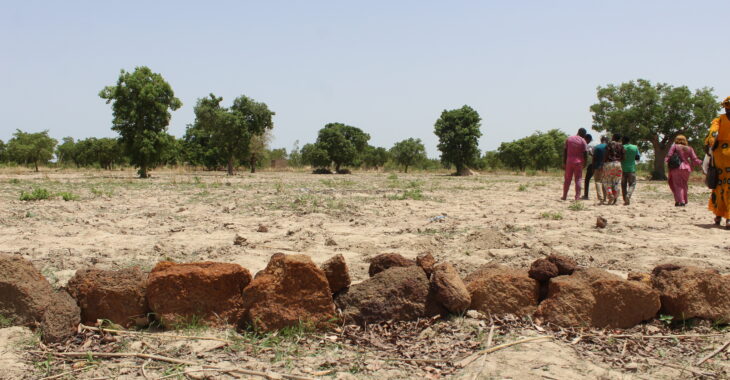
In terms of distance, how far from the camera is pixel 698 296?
373 centimetres

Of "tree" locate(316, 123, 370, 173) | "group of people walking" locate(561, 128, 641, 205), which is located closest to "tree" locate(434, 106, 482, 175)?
"tree" locate(316, 123, 370, 173)

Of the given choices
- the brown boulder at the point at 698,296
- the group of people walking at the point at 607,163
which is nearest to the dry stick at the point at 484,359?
the brown boulder at the point at 698,296

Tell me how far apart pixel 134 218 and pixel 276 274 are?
5465 millimetres

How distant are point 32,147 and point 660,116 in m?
49.3

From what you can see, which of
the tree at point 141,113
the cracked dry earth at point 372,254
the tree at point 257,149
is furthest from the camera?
the tree at point 257,149

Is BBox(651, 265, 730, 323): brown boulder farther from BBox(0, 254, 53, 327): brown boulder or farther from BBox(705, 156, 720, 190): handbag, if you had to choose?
BBox(705, 156, 720, 190): handbag

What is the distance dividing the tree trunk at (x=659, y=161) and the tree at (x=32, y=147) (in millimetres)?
48454

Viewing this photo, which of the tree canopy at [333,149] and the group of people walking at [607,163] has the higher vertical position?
the tree canopy at [333,149]

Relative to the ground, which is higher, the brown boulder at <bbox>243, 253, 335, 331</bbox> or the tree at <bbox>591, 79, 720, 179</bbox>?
the tree at <bbox>591, 79, 720, 179</bbox>

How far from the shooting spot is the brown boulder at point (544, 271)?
3.96m

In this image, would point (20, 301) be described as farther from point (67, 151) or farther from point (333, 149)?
point (67, 151)

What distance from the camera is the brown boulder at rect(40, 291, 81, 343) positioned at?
11.2ft

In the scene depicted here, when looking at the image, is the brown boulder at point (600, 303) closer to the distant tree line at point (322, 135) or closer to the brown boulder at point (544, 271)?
the brown boulder at point (544, 271)

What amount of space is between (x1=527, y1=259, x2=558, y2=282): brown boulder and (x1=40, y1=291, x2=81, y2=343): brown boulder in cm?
325
